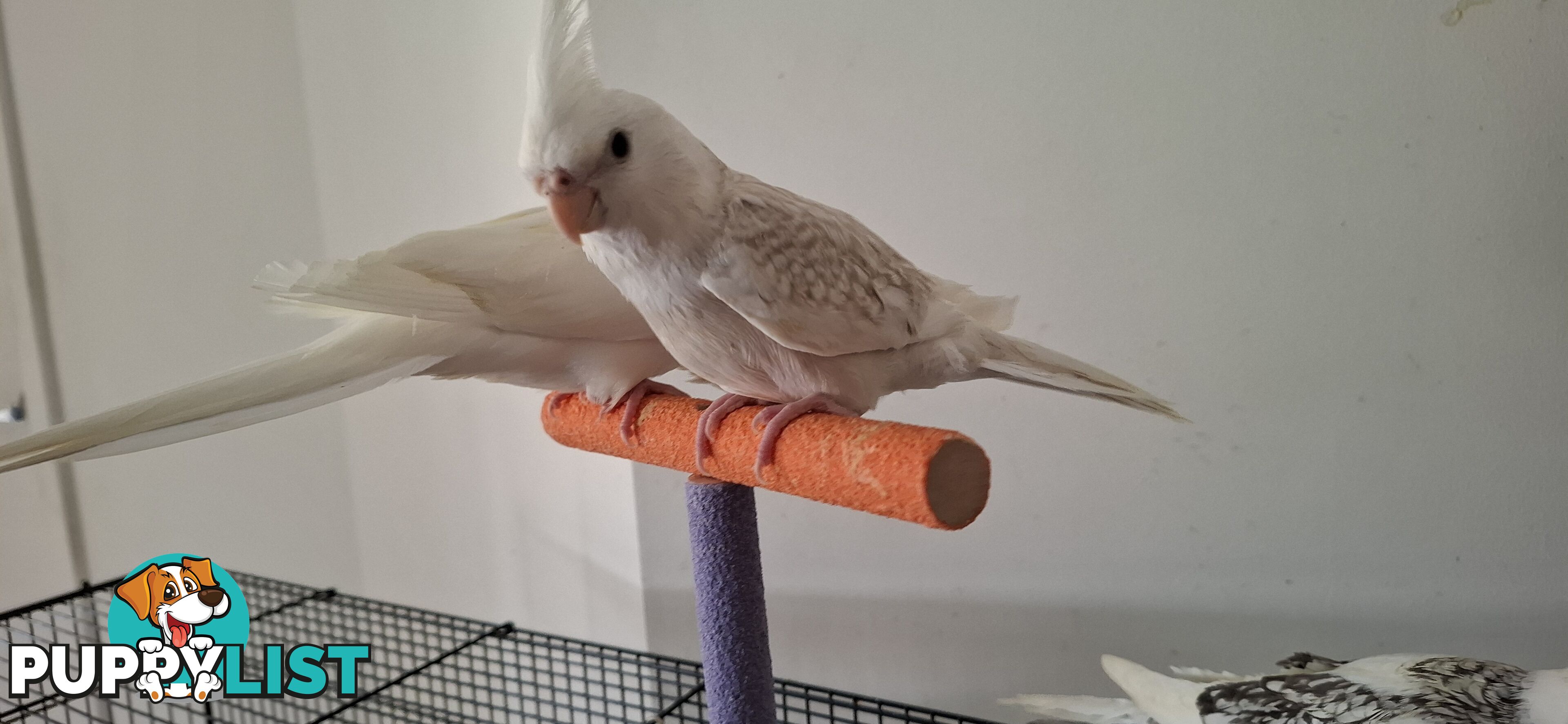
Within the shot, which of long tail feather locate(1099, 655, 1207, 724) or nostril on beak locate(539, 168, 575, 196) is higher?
nostril on beak locate(539, 168, 575, 196)

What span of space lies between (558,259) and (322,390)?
27cm

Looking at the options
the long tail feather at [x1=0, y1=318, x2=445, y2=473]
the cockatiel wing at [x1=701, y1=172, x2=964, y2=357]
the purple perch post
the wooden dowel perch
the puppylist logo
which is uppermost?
the cockatiel wing at [x1=701, y1=172, x2=964, y2=357]

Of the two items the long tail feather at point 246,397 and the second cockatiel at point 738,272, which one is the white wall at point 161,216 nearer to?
the long tail feather at point 246,397

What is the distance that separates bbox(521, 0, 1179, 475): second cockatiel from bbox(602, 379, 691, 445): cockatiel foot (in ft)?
0.40

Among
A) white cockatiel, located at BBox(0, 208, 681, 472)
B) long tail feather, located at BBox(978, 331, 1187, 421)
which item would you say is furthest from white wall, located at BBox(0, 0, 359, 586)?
long tail feather, located at BBox(978, 331, 1187, 421)

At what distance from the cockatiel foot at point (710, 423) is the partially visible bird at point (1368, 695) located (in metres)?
0.69

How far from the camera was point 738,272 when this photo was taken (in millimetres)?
681

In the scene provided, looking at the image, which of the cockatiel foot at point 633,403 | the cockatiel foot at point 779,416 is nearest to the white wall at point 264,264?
the cockatiel foot at point 633,403

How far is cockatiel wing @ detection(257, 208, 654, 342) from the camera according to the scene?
711 mm

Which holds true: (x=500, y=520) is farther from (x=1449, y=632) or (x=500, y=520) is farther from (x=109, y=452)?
(x=1449, y=632)

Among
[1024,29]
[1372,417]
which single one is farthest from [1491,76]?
[1024,29]

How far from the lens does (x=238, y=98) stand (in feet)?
5.93

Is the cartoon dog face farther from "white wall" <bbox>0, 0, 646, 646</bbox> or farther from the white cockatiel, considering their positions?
the white cockatiel

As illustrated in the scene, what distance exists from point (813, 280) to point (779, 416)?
132 mm
